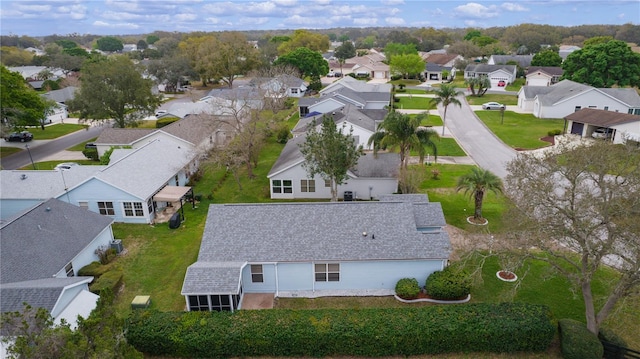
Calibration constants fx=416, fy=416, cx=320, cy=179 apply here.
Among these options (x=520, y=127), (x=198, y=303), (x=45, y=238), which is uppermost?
(x=45, y=238)

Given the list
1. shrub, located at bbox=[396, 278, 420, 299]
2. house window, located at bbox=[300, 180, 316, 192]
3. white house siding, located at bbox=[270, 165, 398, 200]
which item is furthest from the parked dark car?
shrub, located at bbox=[396, 278, 420, 299]

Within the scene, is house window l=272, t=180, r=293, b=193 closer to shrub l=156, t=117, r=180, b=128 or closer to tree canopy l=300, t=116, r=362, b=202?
tree canopy l=300, t=116, r=362, b=202

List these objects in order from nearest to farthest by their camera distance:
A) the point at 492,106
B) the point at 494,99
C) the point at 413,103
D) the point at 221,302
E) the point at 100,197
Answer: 1. the point at 221,302
2. the point at 100,197
3. the point at 492,106
4. the point at 413,103
5. the point at 494,99

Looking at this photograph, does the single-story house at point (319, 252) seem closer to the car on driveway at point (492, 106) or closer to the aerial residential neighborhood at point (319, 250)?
the aerial residential neighborhood at point (319, 250)

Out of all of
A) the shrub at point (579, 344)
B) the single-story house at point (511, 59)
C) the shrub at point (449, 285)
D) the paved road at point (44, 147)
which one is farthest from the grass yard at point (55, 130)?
the single-story house at point (511, 59)

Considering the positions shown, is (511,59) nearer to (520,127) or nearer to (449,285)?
(520,127)

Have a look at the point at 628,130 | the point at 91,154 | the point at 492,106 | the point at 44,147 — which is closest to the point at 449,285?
the point at 628,130
